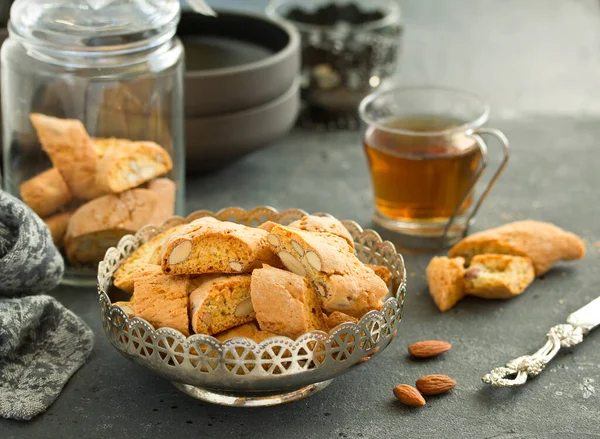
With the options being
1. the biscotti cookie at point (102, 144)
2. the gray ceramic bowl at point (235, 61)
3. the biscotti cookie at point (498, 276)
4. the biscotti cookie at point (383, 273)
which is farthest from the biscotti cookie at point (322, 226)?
the gray ceramic bowl at point (235, 61)

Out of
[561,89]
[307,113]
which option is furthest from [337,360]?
[561,89]

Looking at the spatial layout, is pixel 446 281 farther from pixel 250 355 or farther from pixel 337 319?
pixel 250 355

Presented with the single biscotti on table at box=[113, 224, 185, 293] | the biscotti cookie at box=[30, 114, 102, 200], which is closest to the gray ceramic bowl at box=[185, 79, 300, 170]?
the biscotti cookie at box=[30, 114, 102, 200]

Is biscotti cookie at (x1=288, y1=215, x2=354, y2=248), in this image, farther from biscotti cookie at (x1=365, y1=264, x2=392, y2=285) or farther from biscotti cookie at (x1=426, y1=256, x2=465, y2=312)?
biscotti cookie at (x1=426, y1=256, x2=465, y2=312)

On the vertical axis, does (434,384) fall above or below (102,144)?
below

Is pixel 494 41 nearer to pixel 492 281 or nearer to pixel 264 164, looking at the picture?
pixel 264 164

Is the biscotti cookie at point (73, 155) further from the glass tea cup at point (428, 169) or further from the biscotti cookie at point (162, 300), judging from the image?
the glass tea cup at point (428, 169)

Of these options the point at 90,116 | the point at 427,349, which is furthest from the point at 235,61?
the point at 427,349
